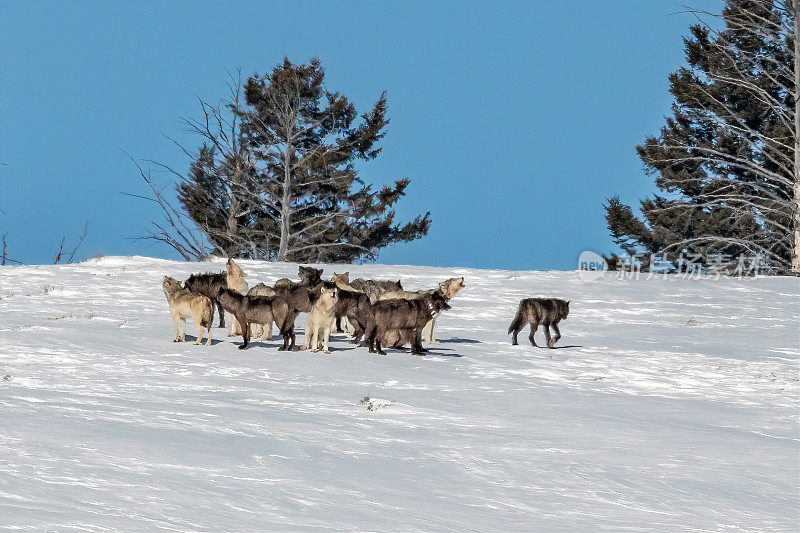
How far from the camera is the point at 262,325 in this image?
13.7 m

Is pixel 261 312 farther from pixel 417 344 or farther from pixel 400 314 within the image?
pixel 417 344

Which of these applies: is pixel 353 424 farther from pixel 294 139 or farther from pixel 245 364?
pixel 294 139

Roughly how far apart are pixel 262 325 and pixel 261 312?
1.07 meters

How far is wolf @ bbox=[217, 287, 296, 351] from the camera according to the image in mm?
12625

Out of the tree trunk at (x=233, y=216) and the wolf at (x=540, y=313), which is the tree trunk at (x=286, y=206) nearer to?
the tree trunk at (x=233, y=216)

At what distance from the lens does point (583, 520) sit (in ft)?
18.5

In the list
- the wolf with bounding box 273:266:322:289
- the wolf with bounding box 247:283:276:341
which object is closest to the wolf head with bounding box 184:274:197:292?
the wolf with bounding box 247:283:276:341

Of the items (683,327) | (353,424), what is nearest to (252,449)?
(353,424)

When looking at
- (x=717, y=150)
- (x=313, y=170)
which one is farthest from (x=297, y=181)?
(x=717, y=150)

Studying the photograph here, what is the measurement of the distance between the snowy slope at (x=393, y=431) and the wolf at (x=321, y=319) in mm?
358

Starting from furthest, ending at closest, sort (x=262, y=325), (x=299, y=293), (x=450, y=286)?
1. (x=450, y=286)
2. (x=262, y=325)
3. (x=299, y=293)

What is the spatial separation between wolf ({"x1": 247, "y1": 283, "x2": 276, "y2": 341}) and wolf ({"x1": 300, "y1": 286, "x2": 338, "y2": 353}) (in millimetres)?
846

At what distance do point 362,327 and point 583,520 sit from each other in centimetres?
804

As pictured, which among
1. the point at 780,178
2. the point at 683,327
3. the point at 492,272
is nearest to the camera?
the point at 683,327
